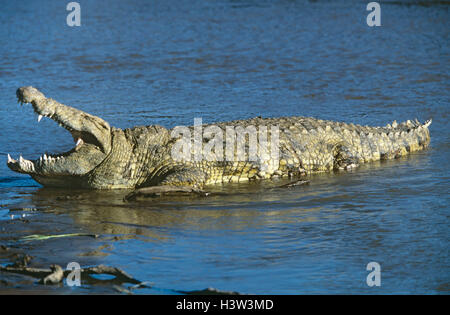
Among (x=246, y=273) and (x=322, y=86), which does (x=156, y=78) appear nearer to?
(x=322, y=86)

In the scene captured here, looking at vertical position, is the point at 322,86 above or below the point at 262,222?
above

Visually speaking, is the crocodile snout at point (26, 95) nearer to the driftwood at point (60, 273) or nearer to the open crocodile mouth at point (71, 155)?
the open crocodile mouth at point (71, 155)

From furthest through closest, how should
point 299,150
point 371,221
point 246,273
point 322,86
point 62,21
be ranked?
1. point 62,21
2. point 322,86
3. point 299,150
4. point 371,221
5. point 246,273

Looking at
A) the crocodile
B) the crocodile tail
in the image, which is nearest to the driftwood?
the crocodile

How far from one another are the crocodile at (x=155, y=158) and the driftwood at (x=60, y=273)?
226cm

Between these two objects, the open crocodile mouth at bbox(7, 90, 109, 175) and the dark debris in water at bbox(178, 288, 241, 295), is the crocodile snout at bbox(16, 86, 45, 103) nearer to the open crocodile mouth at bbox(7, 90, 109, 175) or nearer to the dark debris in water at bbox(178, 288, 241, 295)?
the open crocodile mouth at bbox(7, 90, 109, 175)

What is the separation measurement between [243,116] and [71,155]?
3.84 metres

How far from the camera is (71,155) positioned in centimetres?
770

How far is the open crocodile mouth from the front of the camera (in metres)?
7.52

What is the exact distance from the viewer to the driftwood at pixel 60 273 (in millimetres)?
4973

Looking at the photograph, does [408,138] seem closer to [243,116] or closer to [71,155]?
[243,116]

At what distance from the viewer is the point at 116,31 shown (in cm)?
1956
